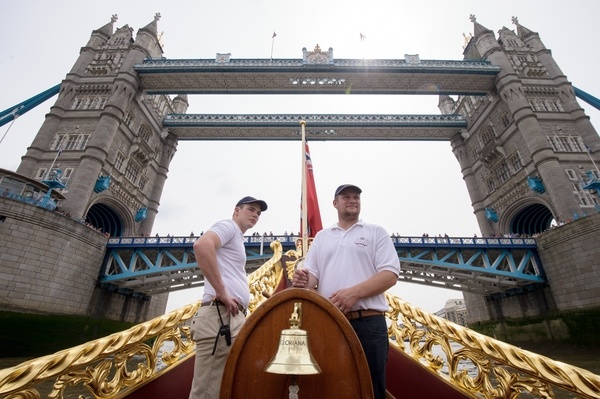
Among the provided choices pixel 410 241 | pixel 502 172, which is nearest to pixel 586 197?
pixel 502 172

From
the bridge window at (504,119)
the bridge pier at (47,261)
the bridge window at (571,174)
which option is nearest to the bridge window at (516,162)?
the bridge window at (571,174)

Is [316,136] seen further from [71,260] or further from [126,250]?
[71,260]

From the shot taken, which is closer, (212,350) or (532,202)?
(212,350)

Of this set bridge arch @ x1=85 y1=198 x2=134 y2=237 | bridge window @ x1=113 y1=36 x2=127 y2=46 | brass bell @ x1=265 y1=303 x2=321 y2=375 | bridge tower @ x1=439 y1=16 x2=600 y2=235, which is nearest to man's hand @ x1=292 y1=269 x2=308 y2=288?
brass bell @ x1=265 y1=303 x2=321 y2=375

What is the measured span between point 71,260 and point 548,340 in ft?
88.0

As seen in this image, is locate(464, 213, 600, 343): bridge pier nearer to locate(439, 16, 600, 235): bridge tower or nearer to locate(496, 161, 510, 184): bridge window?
locate(439, 16, 600, 235): bridge tower

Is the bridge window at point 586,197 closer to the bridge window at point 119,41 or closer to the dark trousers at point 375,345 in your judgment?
the dark trousers at point 375,345

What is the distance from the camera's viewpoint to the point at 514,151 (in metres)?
24.5

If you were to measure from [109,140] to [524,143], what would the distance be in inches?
1321

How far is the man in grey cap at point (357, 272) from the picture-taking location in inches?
72.3

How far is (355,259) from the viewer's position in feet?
6.95

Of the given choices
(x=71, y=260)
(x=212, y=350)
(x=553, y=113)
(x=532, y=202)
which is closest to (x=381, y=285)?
(x=212, y=350)

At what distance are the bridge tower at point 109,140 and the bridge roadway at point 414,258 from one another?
4.42m

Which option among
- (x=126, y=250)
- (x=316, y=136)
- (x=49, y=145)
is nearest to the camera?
(x=126, y=250)
